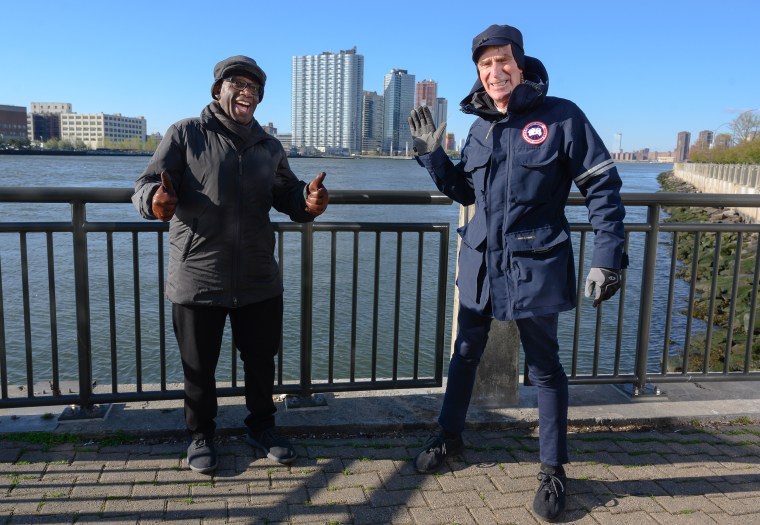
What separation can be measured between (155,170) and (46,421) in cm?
163

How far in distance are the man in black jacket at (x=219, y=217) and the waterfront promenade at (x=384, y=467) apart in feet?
0.81

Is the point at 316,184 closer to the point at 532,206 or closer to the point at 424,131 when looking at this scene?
the point at 424,131

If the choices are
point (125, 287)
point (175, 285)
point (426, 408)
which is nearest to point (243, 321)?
point (175, 285)

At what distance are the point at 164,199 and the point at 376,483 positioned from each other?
160cm

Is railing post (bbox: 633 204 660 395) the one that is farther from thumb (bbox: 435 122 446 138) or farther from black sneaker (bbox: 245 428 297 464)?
black sneaker (bbox: 245 428 297 464)

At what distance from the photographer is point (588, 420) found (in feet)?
13.2

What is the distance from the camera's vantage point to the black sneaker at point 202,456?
10.8 feet

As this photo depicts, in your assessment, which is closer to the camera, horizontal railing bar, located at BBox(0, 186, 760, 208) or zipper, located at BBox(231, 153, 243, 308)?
zipper, located at BBox(231, 153, 243, 308)

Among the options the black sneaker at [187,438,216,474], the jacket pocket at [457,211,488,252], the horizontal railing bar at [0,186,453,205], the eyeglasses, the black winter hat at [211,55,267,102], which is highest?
the black winter hat at [211,55,267,102]

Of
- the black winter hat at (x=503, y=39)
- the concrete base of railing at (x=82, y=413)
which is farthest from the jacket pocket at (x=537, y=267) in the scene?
the concrete base of railing at (x=82, y=413)

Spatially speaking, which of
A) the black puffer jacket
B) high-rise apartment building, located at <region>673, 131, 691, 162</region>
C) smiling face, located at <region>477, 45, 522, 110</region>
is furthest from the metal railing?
high-rise apartment building, located at <region>673, 131, 691, 162</region>

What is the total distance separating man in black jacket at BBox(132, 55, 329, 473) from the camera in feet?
10.3

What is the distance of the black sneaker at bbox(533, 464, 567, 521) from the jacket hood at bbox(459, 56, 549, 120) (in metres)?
1.62

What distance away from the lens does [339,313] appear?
10.2 metres
